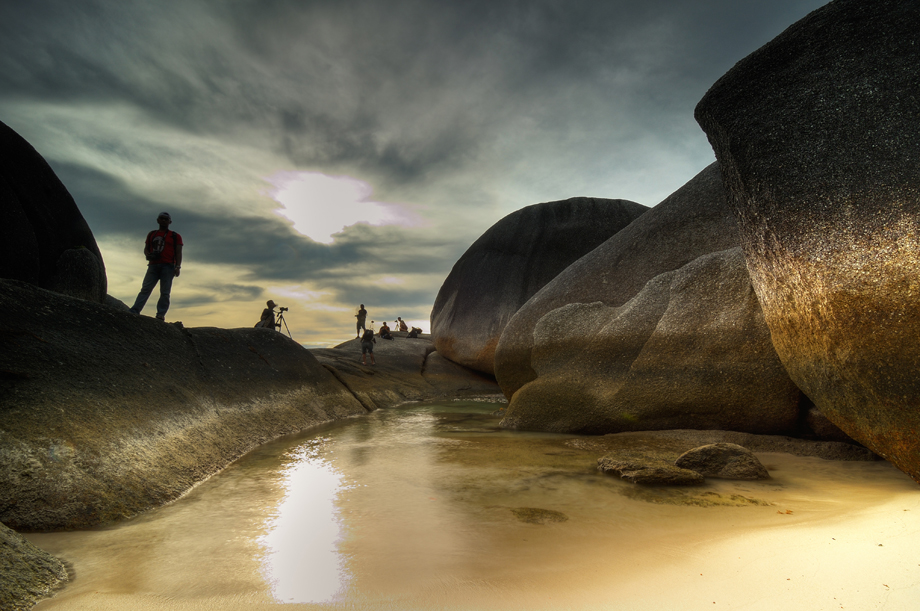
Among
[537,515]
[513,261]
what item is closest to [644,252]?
[537,515]

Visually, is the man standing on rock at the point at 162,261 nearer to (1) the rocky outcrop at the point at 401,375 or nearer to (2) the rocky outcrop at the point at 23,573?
(1) the rocky outcrop at the point at 401,375

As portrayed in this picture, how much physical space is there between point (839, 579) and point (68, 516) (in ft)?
12.6

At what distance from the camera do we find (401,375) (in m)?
13.5

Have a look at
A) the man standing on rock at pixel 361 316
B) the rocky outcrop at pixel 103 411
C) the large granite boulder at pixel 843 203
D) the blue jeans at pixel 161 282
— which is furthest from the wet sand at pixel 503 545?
the man standing on rock at pixel 361 316

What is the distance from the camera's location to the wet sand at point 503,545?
198cm

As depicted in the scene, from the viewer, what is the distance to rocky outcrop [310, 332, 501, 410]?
10852 millimetres

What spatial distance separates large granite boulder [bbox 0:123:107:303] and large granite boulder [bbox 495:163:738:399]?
607 cm

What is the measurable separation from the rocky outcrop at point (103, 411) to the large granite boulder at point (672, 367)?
379 cm

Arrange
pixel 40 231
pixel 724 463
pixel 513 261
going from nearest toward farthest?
1. pixel 724 463
2. pixel 40 231
3. pixel 513 261

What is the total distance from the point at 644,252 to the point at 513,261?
6344 mm

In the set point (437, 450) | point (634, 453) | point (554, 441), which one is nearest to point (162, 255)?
point (437, 450)

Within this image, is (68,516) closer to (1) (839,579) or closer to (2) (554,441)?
(1) (839,579)

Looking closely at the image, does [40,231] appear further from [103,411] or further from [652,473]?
[652,473]

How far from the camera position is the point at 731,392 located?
5172 mm
